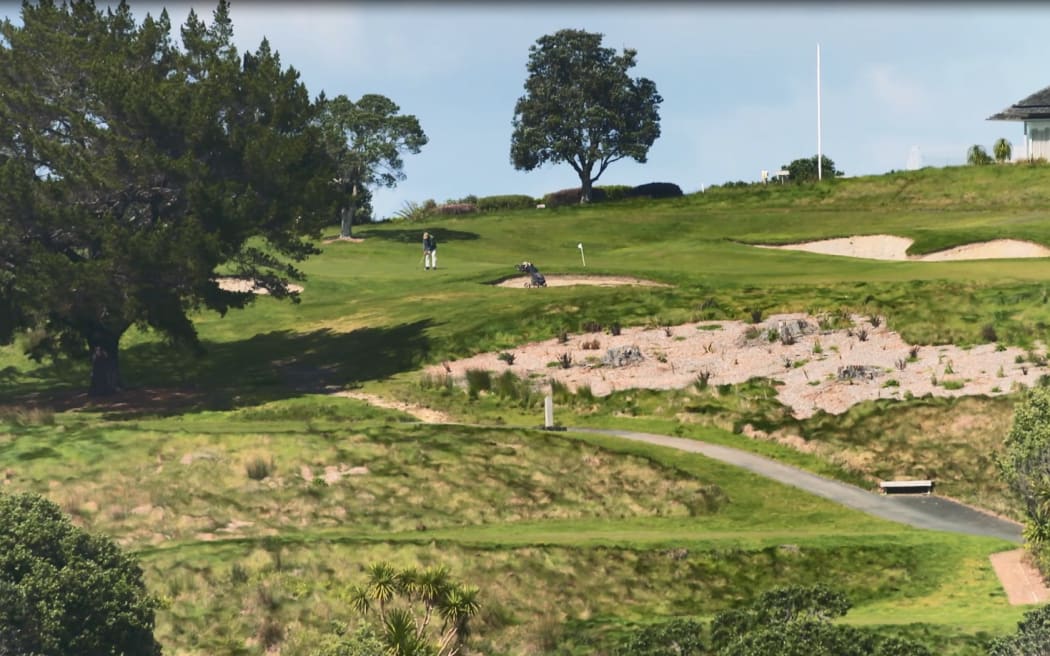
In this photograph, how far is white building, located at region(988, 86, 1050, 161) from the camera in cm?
10762

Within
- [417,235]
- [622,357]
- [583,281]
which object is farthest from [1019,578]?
[417,235]

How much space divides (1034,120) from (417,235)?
39.9 meters

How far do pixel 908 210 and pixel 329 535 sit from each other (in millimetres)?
66061

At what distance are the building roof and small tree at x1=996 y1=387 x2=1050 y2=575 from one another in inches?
2793

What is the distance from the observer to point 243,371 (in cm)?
6344

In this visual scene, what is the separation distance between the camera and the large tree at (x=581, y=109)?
13162cm

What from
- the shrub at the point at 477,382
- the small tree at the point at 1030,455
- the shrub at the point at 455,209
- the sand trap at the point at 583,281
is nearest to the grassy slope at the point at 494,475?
the sand trap at the point at 583,281

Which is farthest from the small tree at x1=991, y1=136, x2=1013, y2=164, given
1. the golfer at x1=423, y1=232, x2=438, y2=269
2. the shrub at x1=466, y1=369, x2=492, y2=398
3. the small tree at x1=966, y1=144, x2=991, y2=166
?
the shrub at x1=466, y1=369, x2=492, y2=398

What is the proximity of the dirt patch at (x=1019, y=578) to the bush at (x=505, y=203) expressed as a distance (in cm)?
9238

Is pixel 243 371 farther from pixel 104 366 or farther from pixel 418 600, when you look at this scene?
pixel 418 600

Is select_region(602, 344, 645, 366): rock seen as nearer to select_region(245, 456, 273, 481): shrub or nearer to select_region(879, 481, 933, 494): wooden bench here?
select_region(879, 481, 933, 494): wooden bench

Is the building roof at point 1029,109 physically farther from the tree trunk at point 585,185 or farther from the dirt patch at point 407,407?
the dirt patch at point 407,407

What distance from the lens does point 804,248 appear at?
87562mm

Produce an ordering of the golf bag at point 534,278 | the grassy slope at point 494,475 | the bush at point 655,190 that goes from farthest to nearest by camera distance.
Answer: the bush at point 655,190
the golf bag at point 534,278
the grassy slope at point 494,475
